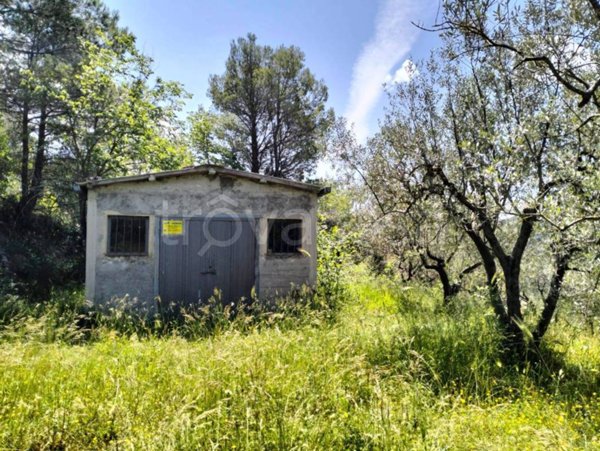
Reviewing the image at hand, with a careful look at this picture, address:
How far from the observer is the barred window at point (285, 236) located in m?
7.63

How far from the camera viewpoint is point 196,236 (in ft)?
23.4

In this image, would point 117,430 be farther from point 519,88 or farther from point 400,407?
point 519,88

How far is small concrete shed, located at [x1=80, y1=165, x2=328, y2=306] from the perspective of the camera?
22.3 ft

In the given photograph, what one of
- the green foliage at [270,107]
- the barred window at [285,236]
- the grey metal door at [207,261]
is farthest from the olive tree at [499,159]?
the green foliage at [270,107]

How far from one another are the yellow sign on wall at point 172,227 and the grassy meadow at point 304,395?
2850 millimetres

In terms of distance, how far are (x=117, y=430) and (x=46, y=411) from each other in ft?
2.17

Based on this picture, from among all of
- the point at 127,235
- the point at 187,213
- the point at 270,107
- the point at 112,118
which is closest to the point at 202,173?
the point at 187,213

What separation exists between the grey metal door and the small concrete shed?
0.02 metres

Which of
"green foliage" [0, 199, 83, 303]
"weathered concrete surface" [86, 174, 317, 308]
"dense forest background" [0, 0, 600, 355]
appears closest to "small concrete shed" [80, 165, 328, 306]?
"weathered concrete surface" [86, 174, 317, 308]

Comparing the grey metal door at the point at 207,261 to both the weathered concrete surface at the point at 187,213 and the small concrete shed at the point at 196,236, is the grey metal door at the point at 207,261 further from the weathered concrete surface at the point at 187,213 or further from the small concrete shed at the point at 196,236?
the weathered concrete surface at the point at 187,213

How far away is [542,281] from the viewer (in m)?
6.14

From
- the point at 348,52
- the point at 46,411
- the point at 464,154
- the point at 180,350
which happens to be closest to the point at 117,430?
the point at 46,411

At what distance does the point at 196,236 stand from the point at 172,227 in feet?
1.72

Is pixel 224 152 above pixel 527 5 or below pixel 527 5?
above
